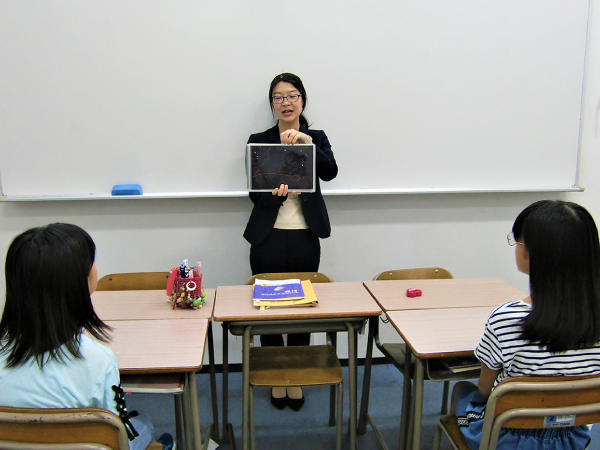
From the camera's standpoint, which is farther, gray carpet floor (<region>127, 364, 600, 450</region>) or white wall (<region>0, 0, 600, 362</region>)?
white wall (<region>0, 0, 600, 362</region>)

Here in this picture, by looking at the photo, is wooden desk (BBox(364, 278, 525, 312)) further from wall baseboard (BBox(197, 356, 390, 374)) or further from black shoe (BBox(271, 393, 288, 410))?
wall baseboard (BBox(197, 356, 390, 374))

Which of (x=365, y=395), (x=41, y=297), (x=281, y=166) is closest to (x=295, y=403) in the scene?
(x=365, y=395)

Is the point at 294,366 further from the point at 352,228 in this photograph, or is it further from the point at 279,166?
the point at 352,228

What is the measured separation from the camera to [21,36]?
2.48 metres

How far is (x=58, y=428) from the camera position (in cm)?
110

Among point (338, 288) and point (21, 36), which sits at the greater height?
point (21, 36)

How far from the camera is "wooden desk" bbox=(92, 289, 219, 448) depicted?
4.87ft

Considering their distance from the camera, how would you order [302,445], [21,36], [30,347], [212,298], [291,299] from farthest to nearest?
[21,36]
[302,445]
[212,298]
[291,299]
[30,347]

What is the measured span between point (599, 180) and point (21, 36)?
3749mm

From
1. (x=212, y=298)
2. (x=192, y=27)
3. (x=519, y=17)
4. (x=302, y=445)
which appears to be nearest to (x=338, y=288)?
(x=212, y=298)

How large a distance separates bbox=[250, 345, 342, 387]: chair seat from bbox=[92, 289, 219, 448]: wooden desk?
298 millimetres

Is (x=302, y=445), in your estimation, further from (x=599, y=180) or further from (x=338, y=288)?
(x=599, y=180)

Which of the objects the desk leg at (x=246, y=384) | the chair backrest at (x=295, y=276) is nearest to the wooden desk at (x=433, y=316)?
the chair backrest at (x=295, y=276)

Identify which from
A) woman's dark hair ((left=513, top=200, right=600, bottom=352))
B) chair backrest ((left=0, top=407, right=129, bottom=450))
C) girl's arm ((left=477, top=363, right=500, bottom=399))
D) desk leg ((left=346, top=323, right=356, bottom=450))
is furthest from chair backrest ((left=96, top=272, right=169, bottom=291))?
woman's dark hair ((left=513, top=200, right=600, bottom=352))
